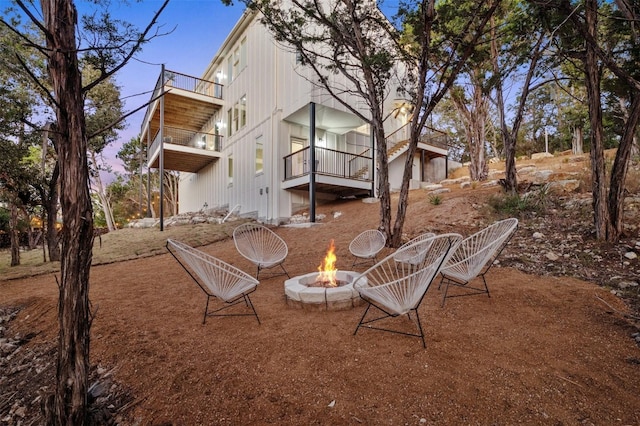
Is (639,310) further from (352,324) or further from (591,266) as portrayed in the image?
(352,324)

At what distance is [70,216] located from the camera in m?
1.89

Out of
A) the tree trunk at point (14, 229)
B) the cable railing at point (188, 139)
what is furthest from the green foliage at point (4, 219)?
the tree trunk at point (14, 229)

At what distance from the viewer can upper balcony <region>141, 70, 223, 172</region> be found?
45.5ft

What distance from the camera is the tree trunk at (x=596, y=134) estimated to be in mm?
4828

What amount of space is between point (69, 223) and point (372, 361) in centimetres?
240

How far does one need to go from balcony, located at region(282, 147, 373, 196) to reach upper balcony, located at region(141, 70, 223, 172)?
18.5ft

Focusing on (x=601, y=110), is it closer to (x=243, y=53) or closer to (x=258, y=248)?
(x=258, y=248)

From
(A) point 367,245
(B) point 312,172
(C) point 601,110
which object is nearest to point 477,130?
(B) point 312,172

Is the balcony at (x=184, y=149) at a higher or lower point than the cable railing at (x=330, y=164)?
higher

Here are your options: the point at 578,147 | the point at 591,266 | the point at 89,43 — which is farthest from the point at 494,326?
the point at 578,147

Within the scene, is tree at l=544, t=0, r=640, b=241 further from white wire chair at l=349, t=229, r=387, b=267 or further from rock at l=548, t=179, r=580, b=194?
white wire chair at l=349, t=229, r=387, b=267

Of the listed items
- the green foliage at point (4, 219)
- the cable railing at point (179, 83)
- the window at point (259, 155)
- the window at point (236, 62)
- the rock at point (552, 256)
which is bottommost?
the rock at point (552, 256)

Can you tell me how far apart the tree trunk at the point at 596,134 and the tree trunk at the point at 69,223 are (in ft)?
22.4

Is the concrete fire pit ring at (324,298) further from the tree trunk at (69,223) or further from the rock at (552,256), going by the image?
the rock at (552,256)
